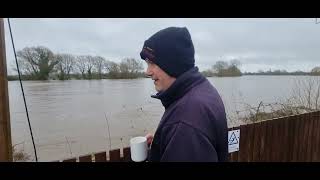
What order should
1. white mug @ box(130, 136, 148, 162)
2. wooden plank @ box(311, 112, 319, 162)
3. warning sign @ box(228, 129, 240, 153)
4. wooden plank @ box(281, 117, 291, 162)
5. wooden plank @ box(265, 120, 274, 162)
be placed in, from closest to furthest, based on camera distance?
white mug @ box(130, 136, 148, 162)
warning sign @ box(228, 129, 240, 153)
wooden plank @ box(265, 120, 274, 162)
wooden plank @ box(281, 117, 291, 162)
wooden plank @ box(311, 112, 319, 162)

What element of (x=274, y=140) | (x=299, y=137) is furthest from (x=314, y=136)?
(x=274, y=140)

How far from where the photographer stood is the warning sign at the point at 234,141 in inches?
136

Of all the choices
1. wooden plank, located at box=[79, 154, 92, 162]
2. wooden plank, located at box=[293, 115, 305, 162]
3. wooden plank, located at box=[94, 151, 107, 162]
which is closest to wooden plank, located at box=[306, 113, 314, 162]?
wooden plank, located at box=[293, 115, 305, 162]

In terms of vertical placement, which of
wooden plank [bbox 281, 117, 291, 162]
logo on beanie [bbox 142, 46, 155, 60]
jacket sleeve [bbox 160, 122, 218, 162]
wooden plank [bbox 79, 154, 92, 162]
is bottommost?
wooden plank [bbox 281, 117, 291, 162]

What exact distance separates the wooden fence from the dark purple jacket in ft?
7.60

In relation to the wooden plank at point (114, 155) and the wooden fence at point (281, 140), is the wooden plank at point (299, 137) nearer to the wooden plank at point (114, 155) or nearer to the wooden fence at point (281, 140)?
the wooden fence at point (281, 140)

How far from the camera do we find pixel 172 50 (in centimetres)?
Result: 134

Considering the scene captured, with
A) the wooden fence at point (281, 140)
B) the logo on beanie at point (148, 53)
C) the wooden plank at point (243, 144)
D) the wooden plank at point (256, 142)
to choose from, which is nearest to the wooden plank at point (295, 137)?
the wooden fence at point (281, 140)

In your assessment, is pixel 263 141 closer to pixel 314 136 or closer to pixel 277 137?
pixel 277 137

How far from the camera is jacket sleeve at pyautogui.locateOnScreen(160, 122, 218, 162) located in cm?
112

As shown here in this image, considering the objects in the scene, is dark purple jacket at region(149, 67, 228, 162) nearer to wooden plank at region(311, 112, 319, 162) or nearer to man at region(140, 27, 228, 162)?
man at region(140, 27, 228, 162)
